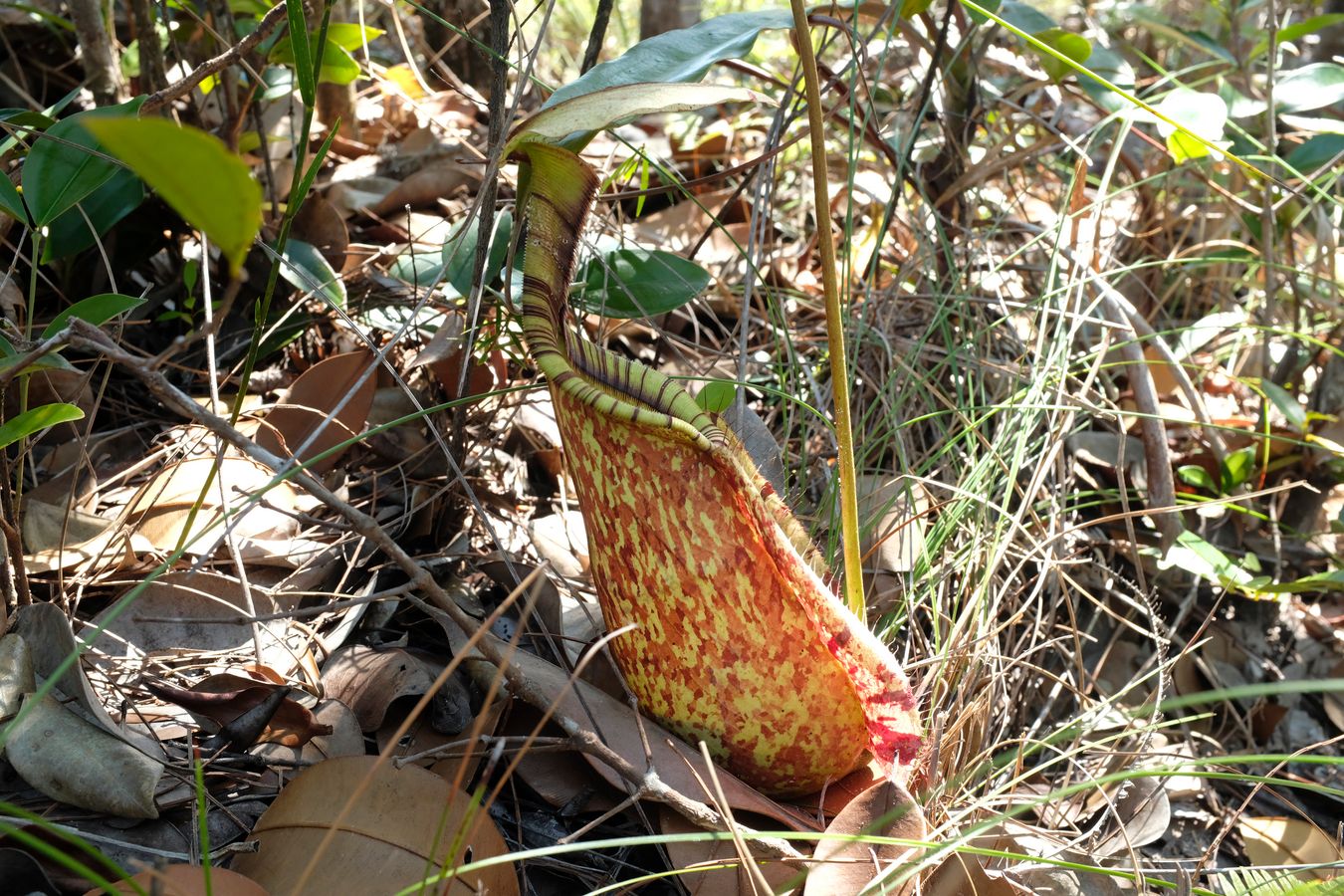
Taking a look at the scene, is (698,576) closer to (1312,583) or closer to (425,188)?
(1312,583)

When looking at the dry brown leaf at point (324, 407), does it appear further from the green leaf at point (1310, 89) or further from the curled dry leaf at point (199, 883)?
the green leaf at point (1310, 89)

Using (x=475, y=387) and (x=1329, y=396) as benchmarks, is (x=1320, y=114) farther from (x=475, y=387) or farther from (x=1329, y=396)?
(x=475, y=387)

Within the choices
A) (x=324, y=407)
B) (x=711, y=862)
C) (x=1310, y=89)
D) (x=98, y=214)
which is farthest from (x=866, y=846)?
(x=1310, y=89)

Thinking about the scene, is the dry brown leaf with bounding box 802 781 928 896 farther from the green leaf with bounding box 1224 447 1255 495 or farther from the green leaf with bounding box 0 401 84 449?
the green leaf with bounding box 1224 447 1255 495

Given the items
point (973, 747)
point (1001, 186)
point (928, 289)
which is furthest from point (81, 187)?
point (1001, 186)

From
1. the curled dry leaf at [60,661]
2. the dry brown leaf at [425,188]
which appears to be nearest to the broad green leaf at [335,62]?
the dry brown leaf at [425,188]

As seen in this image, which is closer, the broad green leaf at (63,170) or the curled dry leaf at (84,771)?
the curled dry leaf at (84,771)
